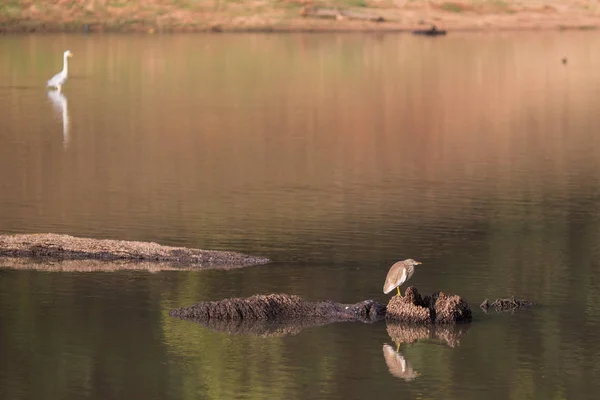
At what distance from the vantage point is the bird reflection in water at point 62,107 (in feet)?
114

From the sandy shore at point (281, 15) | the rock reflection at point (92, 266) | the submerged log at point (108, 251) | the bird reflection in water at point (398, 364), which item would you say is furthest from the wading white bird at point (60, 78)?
the bird reflection in water at point (398, 364)

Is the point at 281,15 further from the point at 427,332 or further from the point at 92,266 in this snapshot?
the point at 427,332

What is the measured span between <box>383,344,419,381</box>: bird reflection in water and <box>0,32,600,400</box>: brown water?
0.18ft

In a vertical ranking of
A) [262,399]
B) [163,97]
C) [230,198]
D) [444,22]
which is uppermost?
[444,22]

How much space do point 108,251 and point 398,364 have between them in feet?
17.3

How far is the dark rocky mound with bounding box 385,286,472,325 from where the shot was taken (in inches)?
595

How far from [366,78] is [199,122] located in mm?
14865

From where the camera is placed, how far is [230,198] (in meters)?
24.4

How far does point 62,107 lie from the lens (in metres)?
41.4

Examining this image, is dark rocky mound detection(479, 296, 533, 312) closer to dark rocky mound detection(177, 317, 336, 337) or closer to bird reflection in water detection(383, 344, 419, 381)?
dark rocky mound detection(177, 317, 336, 337)

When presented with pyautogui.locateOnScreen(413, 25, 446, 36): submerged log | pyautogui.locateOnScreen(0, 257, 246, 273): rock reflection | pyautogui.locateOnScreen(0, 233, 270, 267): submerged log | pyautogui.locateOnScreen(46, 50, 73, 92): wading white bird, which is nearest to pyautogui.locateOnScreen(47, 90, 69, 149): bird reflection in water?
pyautogui.locateOnScreen(46, 50, 73, 92): wading white bird

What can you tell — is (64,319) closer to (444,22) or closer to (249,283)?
(249,283)

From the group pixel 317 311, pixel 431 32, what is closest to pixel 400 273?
pixel 317 311

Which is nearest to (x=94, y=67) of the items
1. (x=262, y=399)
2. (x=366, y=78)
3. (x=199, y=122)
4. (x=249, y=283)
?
(x=366, y=78)
